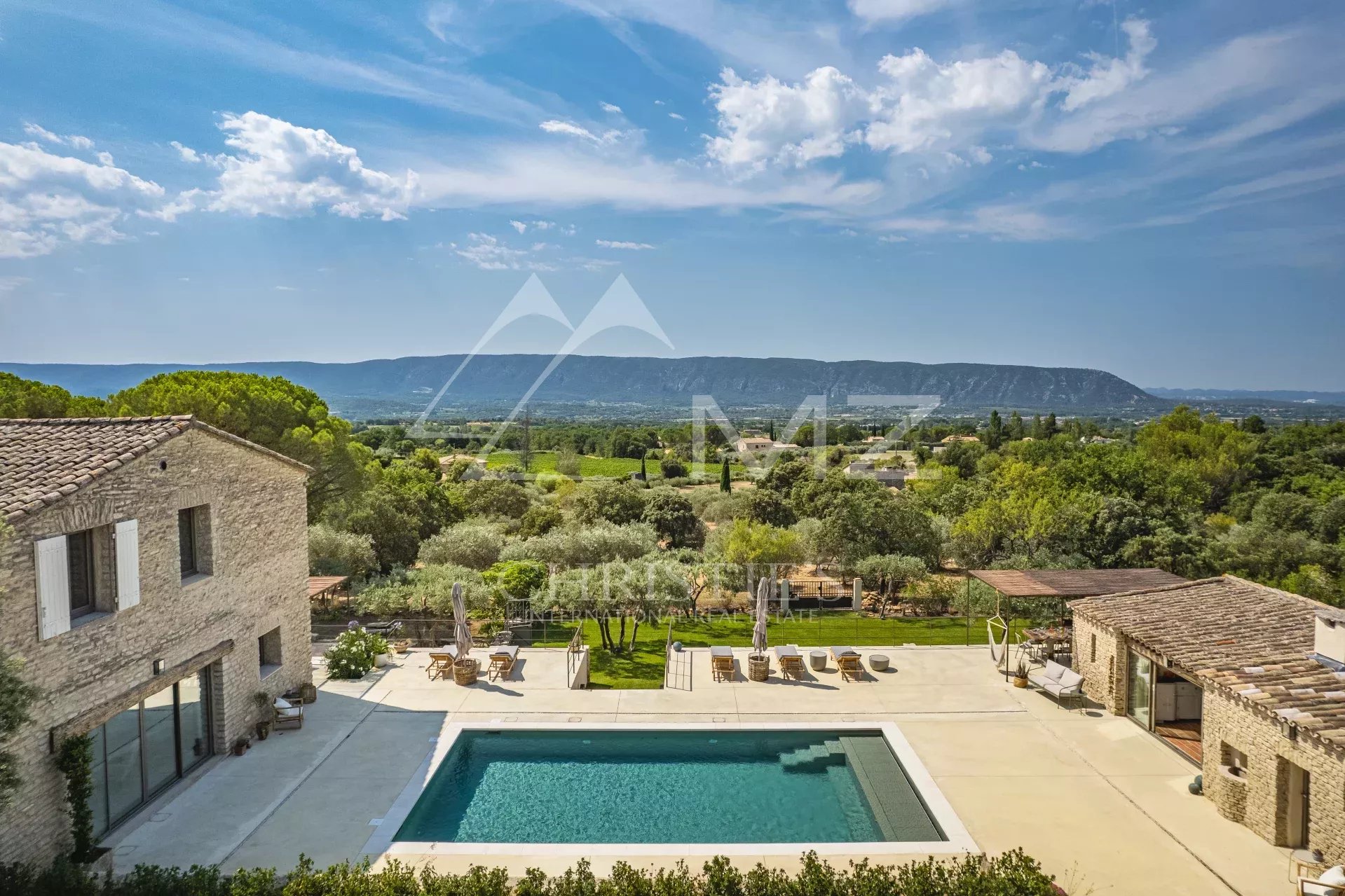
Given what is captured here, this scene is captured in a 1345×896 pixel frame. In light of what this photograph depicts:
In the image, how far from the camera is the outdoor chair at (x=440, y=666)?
51.3 feet

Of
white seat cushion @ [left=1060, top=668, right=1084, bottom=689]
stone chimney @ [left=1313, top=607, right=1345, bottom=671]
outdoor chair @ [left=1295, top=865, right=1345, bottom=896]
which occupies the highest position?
stone chimney @ [left=1313, top=607, right=1345, bottom=671]

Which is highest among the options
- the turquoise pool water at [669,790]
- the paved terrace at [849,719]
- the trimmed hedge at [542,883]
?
the trimmed hedge at [542,883]

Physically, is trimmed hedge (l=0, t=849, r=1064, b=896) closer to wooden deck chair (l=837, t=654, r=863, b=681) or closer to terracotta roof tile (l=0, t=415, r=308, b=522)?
terracotta roof tile (l=0, t=415, r=308, b=522)

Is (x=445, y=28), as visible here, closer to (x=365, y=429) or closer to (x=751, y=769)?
(x=751, y=769)

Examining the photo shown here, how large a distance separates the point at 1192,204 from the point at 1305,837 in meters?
41.5

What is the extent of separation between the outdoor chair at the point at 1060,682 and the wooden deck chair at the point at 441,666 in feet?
39.0

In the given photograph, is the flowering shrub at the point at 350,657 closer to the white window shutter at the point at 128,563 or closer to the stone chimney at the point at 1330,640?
the white window shutter at the point at 128,563

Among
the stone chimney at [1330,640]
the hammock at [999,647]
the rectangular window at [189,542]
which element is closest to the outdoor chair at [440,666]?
the rectangular window at [189,542]

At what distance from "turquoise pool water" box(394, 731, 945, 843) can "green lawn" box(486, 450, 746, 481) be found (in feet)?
105

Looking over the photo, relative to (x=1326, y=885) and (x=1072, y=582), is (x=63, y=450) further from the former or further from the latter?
(x=1072, y=582)

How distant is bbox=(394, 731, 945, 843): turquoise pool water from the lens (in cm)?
988

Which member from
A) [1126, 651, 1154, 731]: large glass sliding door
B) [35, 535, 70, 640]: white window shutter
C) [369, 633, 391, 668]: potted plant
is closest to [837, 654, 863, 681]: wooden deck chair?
[1126, 651, 1154, 731]: large glass sliding door

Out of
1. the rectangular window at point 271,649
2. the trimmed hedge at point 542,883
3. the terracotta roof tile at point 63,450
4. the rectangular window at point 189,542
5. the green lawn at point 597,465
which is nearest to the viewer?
the trimmed hedge at point 542,883

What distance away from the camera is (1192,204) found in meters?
40.3
